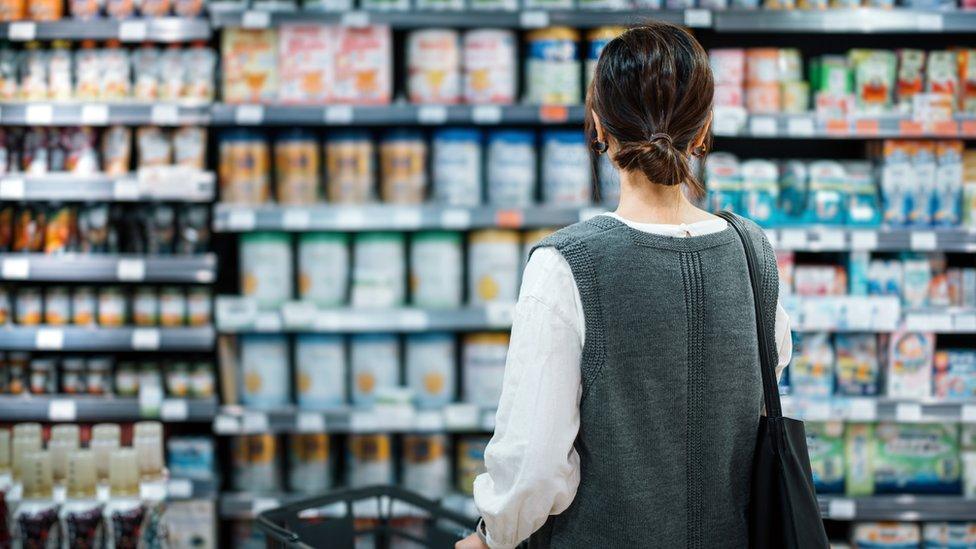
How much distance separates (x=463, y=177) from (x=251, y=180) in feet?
2.58

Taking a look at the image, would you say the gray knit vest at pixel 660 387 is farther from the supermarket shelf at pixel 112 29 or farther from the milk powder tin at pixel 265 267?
the supermarket shelf at pixel 112 29

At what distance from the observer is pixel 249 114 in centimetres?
316

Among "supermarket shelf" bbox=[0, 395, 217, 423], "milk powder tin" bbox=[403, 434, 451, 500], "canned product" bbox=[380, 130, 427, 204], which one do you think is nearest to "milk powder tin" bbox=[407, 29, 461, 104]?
"canned product" bbox=[380, 130, 427, 204]

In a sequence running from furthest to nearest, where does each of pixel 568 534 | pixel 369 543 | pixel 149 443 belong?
1. pixel 369 543
2. pixel 149 443
3. pixel 568 534

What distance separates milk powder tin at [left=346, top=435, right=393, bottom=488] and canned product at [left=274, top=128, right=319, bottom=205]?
93 cm

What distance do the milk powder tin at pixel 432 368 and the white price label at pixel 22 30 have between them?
1.78 metres

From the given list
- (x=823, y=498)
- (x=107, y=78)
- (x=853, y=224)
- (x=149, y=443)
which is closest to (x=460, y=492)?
(x=149, y=443)

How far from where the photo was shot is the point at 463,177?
10.7 feet

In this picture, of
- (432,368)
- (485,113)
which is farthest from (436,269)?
(485,113)

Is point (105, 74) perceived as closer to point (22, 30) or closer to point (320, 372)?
point (22, 30)

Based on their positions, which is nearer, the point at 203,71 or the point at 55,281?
the point at 203,71

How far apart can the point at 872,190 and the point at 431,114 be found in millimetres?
1674

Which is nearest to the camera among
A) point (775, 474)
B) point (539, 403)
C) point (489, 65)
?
point (539, 403)

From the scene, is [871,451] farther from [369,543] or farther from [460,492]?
[369,543]
